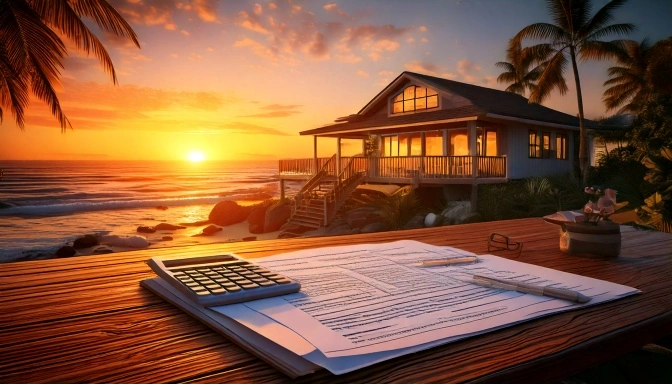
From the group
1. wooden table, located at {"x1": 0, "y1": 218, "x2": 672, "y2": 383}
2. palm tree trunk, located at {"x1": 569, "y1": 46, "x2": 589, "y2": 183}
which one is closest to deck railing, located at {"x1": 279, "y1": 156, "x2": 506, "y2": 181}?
palm tree trunk, located at {"x1": 569, "y1": 46, "x2": 589, "y2": 183}

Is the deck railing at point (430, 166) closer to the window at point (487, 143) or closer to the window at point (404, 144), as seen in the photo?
the window at point (487, 143)

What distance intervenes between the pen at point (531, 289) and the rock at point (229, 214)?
21.0 metres

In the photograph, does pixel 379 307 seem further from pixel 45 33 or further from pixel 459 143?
pixel 459 143

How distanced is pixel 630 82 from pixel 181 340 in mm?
34655

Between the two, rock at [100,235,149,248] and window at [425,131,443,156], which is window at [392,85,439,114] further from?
rock at [100,235,149,248]

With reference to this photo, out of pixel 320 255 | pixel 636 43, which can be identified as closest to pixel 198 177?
pixel 636 43

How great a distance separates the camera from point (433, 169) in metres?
14.9

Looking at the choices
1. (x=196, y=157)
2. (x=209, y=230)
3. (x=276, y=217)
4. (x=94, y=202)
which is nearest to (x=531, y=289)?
(x=276, y=217)

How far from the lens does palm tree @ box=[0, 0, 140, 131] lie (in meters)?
8.66

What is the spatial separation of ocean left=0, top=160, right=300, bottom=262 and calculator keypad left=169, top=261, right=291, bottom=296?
59.4 feet

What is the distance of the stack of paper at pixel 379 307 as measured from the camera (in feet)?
2.56

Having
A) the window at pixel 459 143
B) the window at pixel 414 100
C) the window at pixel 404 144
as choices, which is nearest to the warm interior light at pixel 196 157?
the window at pixel 404 144

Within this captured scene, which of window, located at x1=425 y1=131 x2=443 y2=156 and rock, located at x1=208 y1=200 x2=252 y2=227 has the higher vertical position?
window, located at x1=425 y1=131 x2=443 y2=156

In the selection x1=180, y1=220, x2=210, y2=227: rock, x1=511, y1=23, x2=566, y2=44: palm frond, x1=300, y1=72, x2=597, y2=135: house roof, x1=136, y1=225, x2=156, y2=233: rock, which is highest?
x1=511, y1=23, x2=566, y2=44: palm frond
